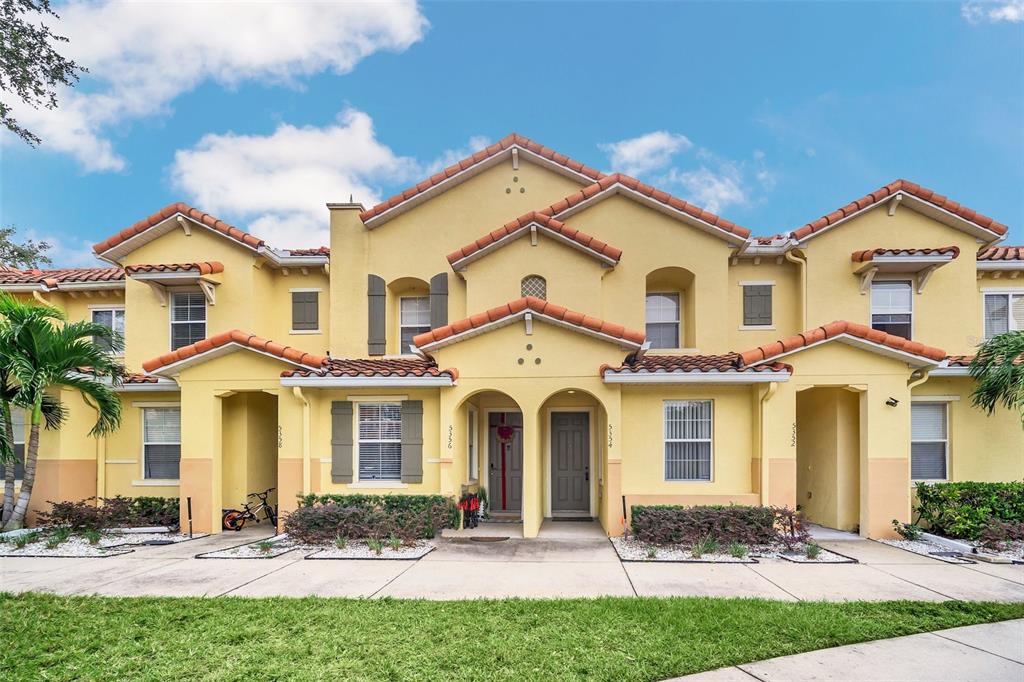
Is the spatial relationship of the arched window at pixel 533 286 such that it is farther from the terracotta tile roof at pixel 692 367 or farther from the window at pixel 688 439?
the window at pixel 688 439

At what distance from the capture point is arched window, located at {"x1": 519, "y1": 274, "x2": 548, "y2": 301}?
12945 mm

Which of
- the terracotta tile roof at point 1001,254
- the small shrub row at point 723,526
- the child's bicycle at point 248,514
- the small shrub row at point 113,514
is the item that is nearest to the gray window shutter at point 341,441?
the child's bicycle at point 248,514

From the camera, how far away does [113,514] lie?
1190 cm

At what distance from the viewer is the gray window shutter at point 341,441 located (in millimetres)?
11812

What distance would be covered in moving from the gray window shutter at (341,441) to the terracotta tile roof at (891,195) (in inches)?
454

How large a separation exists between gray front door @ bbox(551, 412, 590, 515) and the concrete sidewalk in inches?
307

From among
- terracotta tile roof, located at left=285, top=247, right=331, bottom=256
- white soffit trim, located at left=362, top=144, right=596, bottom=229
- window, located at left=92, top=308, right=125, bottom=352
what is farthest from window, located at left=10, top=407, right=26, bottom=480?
white soffit trim, located at left=362, top=144, right=596, bottom=229

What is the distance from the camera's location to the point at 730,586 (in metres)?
7.76

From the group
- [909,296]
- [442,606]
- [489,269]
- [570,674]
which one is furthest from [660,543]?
[909,296]

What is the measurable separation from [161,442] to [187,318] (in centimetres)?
319

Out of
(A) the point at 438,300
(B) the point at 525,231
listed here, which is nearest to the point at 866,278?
(B) the point at 525,231

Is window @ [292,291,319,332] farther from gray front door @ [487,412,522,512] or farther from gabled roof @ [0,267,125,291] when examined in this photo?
gray front door @ [487,412,522,512]

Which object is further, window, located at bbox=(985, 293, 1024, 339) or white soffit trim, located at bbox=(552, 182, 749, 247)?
window, located at bbox=(985, 293, 1024, 339)

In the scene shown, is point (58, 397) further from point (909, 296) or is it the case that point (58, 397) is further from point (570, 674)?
point (909, 296)
